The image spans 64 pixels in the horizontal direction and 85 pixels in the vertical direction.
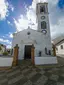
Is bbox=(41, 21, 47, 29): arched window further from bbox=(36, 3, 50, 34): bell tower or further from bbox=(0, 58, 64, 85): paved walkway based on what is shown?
bbox=(0, 58, 64, 85): paved walkway

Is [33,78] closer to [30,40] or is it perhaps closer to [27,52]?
[27,52]

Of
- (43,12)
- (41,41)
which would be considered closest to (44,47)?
(41,41)

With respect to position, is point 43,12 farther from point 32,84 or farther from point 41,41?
point 32,84

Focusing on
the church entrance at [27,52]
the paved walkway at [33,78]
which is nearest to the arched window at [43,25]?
the church entrance at [27,52]

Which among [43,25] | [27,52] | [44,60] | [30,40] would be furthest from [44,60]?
[43,25]

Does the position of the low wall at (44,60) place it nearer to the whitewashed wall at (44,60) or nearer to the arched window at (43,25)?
the whitewashed wall at (44,60)

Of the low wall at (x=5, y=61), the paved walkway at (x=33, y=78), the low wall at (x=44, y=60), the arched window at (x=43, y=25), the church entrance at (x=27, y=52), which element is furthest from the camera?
the arched window at (x=43, y=25)

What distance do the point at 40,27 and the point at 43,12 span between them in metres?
5.30

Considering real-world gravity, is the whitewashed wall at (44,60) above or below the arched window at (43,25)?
below

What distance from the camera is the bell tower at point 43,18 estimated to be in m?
21.3

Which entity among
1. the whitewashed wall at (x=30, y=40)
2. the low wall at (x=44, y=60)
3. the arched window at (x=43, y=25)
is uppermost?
the arched window at (x=43, y=25)

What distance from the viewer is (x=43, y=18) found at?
22.6 m

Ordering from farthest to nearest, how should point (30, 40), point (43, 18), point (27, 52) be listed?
point (43, 18) → point (30, 40) → point (27, 52)

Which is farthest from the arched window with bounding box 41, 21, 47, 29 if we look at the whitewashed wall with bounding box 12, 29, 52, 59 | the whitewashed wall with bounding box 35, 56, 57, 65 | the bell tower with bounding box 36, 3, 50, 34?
the whitewashed wall with bounding box 35, 56, 57, 65
